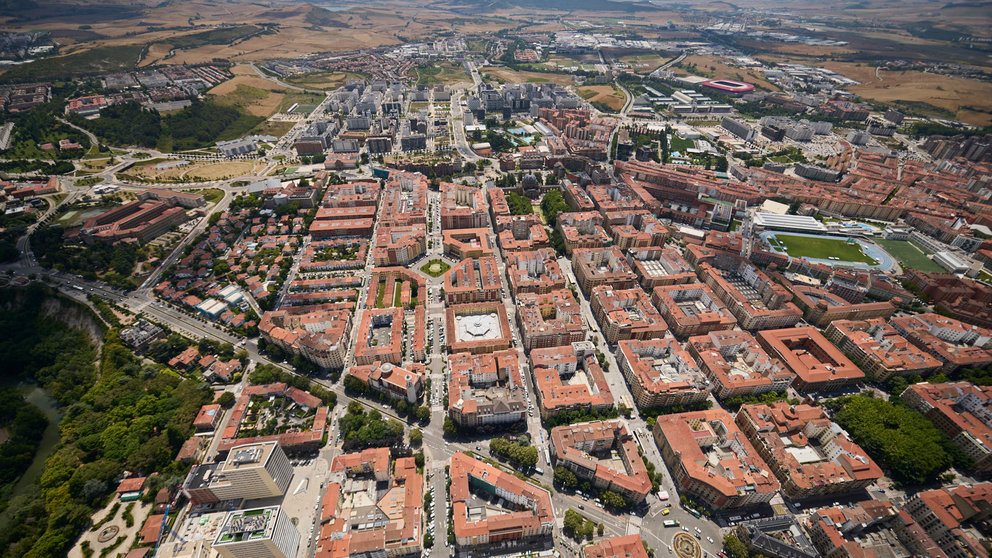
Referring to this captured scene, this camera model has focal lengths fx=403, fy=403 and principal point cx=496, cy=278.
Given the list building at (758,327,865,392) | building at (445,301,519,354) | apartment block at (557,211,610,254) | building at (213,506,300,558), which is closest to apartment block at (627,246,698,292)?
apartment block at (557,211,610,254)

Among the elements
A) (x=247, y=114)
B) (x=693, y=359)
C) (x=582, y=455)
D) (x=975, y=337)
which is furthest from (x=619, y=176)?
(x=247, y=114)

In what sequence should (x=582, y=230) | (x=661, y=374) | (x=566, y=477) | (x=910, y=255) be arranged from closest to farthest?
(x=566, y=477) → (x=661, y=374) → (x=582, y=230) → (x=910, y=255)

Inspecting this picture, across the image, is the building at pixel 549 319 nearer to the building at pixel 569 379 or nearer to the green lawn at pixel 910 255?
the building at pixel 569 379

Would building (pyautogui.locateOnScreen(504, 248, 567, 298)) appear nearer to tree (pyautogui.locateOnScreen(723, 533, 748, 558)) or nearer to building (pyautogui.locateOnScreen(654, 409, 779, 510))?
building (pyautogui.locateOnScreen(654, 409, 779, 510))

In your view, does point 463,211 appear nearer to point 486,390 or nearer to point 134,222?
point 486,390

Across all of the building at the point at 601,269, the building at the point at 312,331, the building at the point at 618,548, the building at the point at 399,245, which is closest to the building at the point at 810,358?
the building at the point at 601,269

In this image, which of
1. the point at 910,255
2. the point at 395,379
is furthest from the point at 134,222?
the point at 910,255
